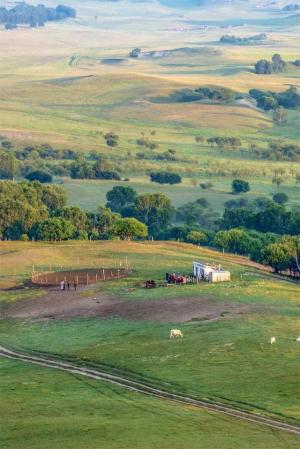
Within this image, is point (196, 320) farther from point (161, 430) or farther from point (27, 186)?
point (27, 186)

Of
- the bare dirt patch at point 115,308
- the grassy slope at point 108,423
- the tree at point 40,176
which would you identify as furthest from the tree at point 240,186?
the grassy slope at point 108,423

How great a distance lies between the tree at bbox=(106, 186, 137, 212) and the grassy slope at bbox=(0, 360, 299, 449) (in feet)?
313

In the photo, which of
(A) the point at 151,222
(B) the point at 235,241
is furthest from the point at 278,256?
(A) the point at 151,222

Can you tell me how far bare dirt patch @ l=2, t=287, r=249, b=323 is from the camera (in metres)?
74.1

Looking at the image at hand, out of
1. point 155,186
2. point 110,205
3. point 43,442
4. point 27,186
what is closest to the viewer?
point 43,442

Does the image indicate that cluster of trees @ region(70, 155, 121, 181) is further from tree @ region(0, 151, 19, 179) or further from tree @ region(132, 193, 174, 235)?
tree @ region(132, 193, 174, 235)

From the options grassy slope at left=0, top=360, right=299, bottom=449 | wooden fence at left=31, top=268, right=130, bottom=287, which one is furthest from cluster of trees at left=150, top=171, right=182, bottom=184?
grassy slope at left=0, top=360, right=299, bottom=449

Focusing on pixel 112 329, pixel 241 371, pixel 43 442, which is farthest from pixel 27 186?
pixel 43 442

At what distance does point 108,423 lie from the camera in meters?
50.8

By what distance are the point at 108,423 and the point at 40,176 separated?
123 meters

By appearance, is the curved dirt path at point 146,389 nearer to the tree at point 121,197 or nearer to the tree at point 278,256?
the tree at point 278,256

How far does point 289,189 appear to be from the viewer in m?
172

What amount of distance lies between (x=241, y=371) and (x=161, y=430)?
9741mm

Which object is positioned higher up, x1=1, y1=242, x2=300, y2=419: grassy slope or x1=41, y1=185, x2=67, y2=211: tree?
x1=1, y1=242, x2=300, y2=419: grassy slope
